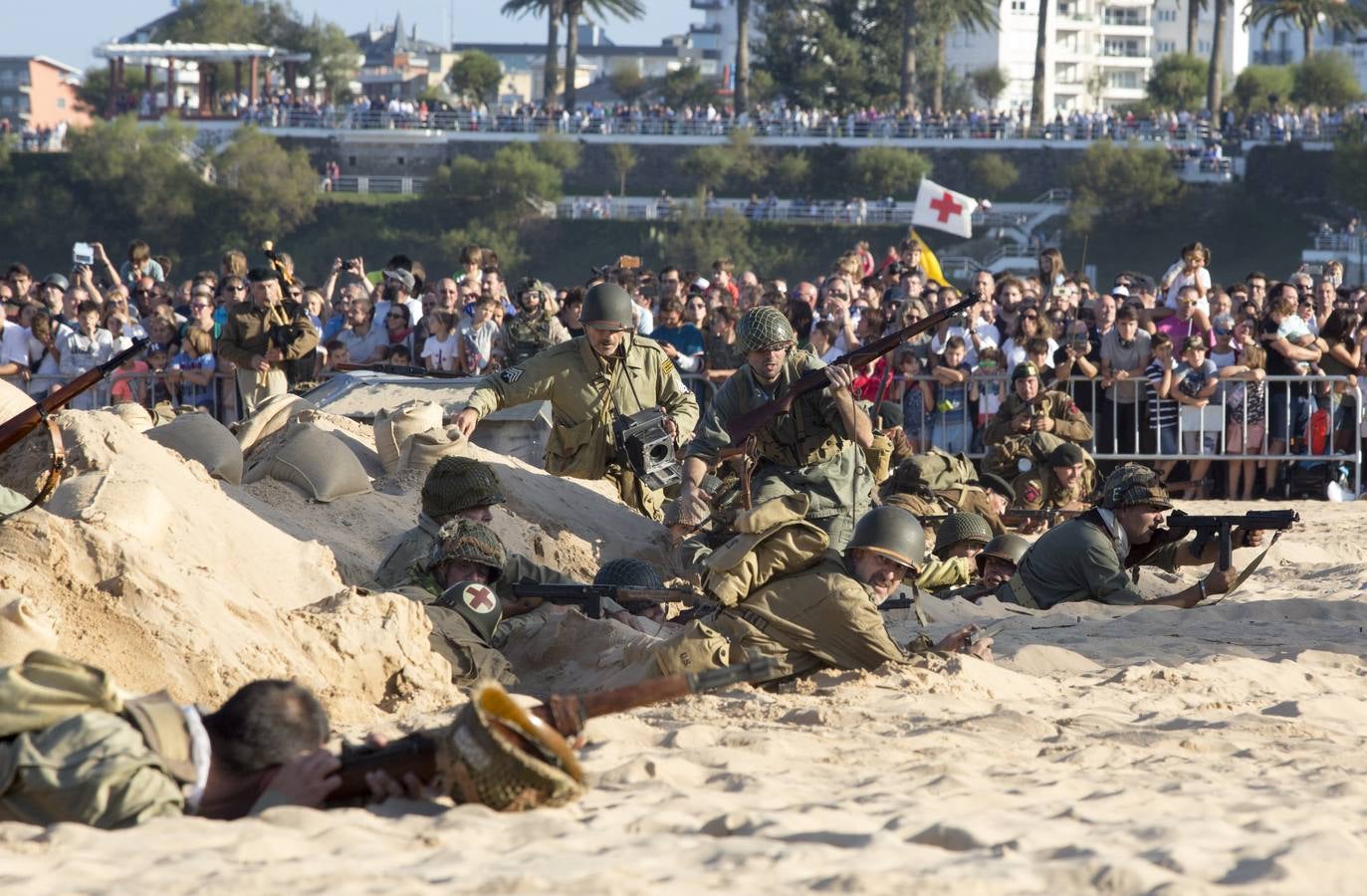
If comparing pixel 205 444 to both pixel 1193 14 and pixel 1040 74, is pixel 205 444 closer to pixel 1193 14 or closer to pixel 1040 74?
pixel 1040 74

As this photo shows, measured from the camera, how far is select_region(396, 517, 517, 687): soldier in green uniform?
7371 millimetres

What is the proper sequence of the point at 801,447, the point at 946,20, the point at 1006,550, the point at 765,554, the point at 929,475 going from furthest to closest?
the point at 946,20 → the point at 929,475 → the point at 1006,550 → the point at 801,447 → the point at 765,554

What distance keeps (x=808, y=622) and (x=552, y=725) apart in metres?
1.90

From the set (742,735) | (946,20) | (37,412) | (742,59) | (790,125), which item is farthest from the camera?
(946,20)

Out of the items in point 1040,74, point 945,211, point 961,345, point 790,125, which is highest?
point 1040,74

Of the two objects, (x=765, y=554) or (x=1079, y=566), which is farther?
(x=1079, y=566)

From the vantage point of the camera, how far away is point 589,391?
402 inches

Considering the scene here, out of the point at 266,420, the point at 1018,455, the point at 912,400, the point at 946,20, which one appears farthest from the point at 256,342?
the point at 946,20

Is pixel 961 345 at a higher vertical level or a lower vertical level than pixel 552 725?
higher

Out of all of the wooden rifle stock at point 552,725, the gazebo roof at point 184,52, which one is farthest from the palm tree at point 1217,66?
the wooden rifle stock at point 552,725

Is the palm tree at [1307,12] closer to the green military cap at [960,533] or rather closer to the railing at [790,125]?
the railing at [790,125]

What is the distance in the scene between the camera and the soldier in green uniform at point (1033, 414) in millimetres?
12508

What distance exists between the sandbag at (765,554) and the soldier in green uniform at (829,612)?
0.05 meters

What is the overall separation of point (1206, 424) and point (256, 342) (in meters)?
6.64
